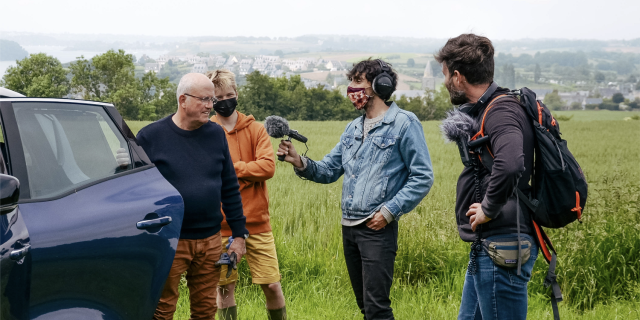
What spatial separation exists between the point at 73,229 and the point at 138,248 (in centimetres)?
37

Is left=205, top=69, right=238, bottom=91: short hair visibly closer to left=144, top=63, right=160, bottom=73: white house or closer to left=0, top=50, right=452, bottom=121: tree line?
left=0, top=50, right=452, bottom=121: tree line

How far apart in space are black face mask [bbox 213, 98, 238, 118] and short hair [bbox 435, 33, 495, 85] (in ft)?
5.77

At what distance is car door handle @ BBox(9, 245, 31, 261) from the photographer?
207cm

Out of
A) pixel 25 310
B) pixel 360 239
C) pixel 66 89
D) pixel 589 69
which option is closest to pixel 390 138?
pixel 360 239

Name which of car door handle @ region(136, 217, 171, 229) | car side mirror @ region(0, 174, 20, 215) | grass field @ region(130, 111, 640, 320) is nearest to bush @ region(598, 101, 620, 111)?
grass field @ region(130, 111, 640, 320)

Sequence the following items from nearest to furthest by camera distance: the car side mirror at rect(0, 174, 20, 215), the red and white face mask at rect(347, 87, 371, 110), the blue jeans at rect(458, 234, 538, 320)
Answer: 1. the car side mirror at rect(0, 174, 20, 215)
2. the blue jeans at rect(458, 234, 538, 320)
3. the red and white face mask at rect(347, 87, 371, 110)

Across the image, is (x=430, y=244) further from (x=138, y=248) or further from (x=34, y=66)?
(x=34, y=66)

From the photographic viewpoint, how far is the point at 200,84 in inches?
129

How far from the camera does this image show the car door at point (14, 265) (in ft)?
6.69

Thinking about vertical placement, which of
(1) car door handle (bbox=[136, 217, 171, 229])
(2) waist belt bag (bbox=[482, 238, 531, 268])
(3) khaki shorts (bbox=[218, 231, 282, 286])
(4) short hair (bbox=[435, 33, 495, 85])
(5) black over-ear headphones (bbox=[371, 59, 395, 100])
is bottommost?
(3) khaki shorts (bbox=[218, 231, 282, 286])

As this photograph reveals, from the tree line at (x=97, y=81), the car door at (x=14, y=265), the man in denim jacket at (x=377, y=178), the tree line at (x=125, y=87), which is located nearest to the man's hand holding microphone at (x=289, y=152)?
the man in denim jacket at (x=377, y=178)

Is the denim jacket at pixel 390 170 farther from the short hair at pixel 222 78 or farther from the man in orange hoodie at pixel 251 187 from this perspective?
the short hair at pixel 222 78

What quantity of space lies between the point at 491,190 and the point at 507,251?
358 millimetres

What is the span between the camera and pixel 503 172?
2559 millimetres
